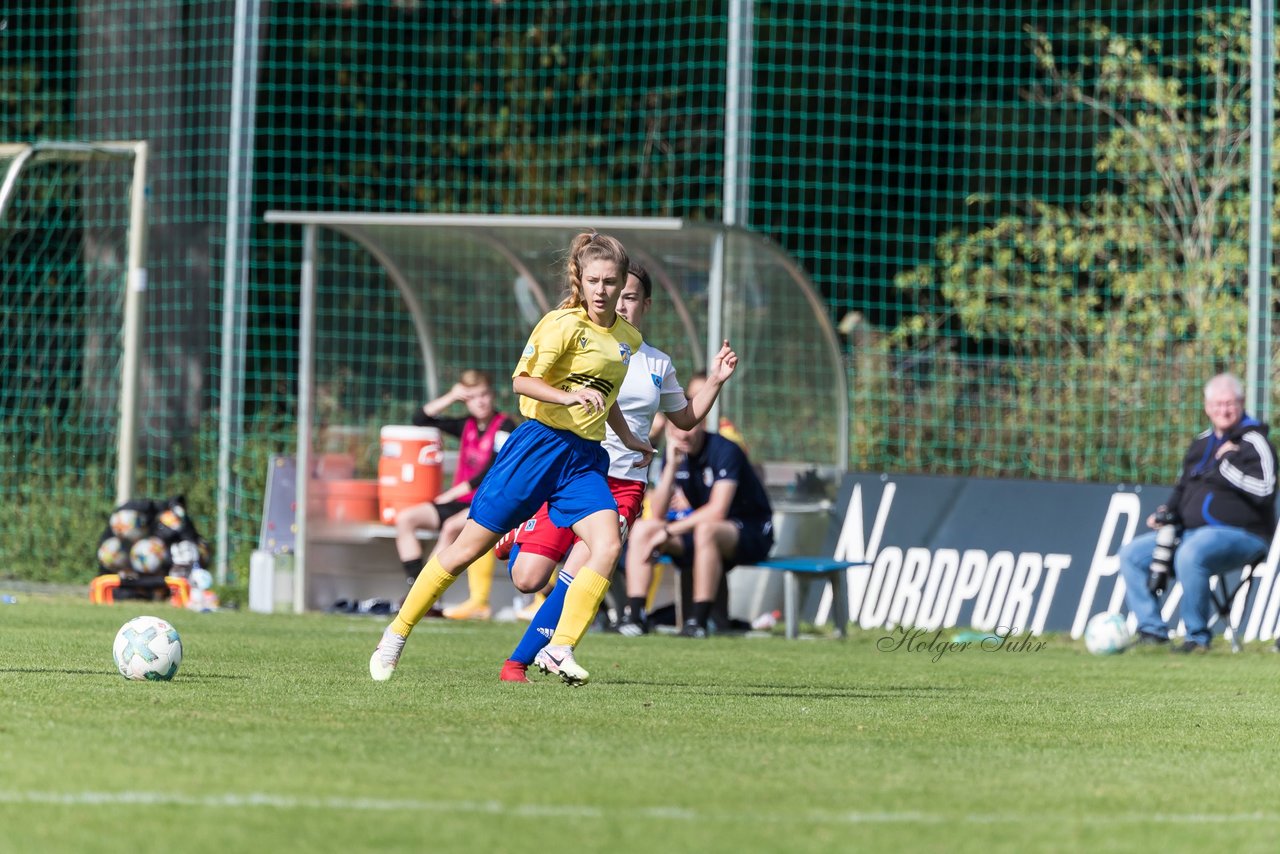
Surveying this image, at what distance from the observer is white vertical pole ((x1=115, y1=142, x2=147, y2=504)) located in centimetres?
1536

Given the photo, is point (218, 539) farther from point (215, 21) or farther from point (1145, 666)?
point (1145, 666)

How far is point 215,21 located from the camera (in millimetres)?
18828

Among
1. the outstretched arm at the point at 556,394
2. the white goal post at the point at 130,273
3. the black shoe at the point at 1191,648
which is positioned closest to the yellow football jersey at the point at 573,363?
the outstretched arm at the point at 556,394

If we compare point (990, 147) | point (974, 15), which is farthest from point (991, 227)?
point (974, 15)

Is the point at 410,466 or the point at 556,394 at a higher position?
the point at 556,394

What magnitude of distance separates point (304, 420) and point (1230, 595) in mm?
6424

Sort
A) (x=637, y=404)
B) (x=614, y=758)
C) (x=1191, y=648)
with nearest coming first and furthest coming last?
1. (x=614, y=758)
2. (x=637, y=404)
3. (x=1191, y=648)

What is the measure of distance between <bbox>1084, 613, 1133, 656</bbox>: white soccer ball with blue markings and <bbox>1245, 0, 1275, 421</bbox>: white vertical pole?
2495 mm

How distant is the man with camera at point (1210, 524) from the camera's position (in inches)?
484

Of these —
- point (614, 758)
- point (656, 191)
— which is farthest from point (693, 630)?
point (656, 191)

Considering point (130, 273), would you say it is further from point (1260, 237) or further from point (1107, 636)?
point (1260, 237)

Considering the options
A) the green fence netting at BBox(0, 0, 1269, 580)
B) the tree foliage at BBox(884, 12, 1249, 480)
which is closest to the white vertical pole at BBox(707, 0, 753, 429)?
the green fence netting at BBox(0, 0, 1269, 580)

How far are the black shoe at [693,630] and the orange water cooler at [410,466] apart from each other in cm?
241

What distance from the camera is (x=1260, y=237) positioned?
46.4ft
